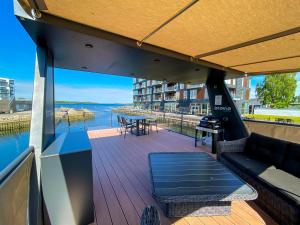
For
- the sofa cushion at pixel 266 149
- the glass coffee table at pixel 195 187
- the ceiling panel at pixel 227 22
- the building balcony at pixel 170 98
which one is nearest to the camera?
the ceiling panel at pixel 227 22

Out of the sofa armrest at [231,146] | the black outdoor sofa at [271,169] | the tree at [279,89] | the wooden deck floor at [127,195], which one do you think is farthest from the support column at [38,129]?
the tree at [279,89]

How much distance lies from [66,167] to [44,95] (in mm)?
997

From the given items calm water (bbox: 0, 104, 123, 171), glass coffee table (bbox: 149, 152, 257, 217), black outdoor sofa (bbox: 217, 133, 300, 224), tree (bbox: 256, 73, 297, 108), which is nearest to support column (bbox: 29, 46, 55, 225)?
calm water (bbox: 0, 104, 123, 171)

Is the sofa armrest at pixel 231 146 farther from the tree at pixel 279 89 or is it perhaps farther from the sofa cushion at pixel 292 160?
the tree at pixel 279 89

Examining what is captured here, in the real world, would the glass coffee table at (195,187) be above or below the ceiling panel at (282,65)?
below

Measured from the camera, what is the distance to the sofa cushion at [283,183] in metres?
1.53

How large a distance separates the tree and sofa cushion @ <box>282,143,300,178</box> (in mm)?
17424

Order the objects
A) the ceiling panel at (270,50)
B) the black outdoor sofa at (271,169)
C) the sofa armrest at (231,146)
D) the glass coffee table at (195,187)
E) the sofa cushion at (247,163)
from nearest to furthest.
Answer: the glass coffee table at (195,187) < the black outdoor sofa at (271,169) < the ceiling panel at (270,50) < the sofa cushion at (247,163) < the sofa armrest at (231,146)

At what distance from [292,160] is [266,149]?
430 millimetres

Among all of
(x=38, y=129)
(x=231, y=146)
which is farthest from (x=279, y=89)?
(x=38, y=129)

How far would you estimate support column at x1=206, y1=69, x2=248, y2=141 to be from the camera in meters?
4.14

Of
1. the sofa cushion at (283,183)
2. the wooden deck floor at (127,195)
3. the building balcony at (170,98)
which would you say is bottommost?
the wooden deck floor at (127,195)

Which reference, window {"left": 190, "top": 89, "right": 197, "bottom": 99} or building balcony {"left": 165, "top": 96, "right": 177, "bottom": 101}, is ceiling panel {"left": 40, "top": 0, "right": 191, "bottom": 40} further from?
building balcony {"left": 165, "top": 96, "right": 177, "bottom": 101}

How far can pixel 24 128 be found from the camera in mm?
17562
